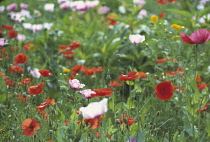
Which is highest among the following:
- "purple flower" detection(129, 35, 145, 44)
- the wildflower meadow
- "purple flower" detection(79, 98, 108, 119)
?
"purple flower" detection(79, 98, 108, 119)

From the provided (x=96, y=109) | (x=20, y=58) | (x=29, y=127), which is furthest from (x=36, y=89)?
(x=96, y=109)

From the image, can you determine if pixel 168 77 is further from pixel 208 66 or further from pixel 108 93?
pixel 108 93

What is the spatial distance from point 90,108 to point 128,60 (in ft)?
6.83

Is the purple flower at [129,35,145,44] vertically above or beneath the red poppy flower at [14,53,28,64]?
above

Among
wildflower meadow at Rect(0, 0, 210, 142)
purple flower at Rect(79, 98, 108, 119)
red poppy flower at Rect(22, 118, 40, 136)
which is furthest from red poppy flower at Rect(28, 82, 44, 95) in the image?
purple flower at Rect(79, 98, 108, 119)

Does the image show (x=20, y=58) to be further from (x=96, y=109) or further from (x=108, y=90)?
(x=96, y=109)

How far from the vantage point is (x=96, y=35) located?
3980mm

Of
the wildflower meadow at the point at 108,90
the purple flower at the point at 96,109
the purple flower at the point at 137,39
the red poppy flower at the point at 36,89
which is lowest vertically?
the wildflower meadow at the point at 108,90

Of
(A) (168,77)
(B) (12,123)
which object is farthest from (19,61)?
(A) (168,77)

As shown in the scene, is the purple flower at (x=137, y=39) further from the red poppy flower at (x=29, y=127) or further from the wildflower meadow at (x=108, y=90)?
the red poppy flower at (x=29, y=127)

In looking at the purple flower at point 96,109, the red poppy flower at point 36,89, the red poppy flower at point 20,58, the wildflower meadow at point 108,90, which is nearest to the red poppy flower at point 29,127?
the wildflower meadow at point 108,90

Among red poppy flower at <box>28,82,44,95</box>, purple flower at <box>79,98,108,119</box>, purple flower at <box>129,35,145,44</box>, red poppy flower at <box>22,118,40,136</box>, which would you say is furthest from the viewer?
purple flower at <box>129,35,145,44</box>

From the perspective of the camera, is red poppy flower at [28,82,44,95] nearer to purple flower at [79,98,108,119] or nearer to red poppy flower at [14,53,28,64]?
red poppy flower at [14,53,28,64]

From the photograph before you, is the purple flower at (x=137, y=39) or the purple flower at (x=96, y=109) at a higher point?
the purple flower at (x=96, y=109)
